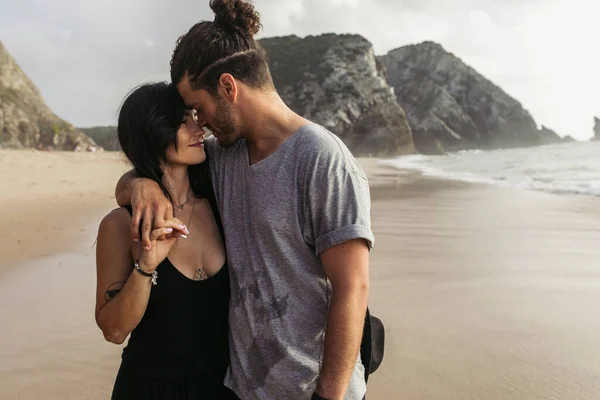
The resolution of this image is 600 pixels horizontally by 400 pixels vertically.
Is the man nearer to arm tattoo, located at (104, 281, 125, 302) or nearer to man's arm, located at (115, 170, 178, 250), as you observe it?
man's arm, located at (115, 170, 178, 250)

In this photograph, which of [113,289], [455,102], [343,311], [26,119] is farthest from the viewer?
[455,102]

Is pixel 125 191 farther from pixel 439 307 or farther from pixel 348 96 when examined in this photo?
pixel 348 96

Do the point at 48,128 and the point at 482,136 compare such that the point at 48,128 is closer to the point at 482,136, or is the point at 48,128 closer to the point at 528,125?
the point at 482,136

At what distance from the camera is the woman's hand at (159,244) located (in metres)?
1.56

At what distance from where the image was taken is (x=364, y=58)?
2463 inches

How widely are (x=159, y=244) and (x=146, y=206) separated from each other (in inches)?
5.4

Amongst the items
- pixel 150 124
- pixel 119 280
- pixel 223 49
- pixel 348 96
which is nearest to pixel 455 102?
pixel 348 96

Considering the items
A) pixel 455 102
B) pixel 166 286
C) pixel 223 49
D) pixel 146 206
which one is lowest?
pixel 166 286

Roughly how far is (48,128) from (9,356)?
36.2m

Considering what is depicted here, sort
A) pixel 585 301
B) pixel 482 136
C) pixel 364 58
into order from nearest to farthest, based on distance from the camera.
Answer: pixel 585 301 → pixel 364 58 → pixel 482 136

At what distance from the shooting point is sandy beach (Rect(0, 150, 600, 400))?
307 cm

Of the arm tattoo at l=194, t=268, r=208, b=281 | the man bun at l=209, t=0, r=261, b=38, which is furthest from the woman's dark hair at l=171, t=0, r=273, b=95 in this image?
the arm tattoo at l=194, t=268, r=208, b=281

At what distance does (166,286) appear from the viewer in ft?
5.68

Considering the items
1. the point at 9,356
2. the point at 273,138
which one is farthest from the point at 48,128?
the point at 273,138
